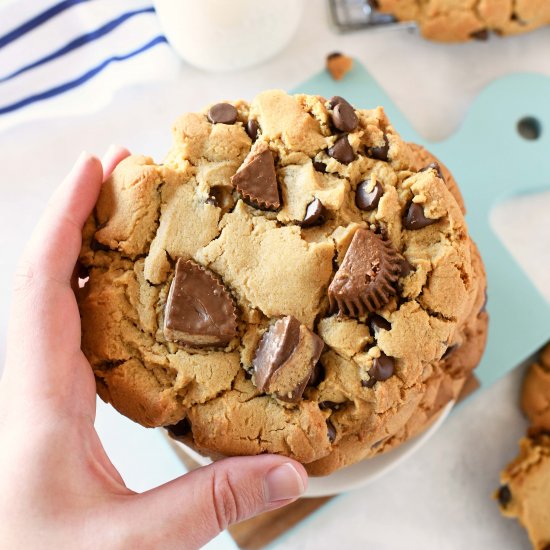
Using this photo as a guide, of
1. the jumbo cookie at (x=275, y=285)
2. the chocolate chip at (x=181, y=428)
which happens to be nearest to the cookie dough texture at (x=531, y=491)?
the jumbo cookie at (x=275, y=285)

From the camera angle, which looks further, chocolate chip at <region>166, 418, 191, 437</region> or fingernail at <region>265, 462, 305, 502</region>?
chocolate chip at <region>166, 418, 191, 437</region>

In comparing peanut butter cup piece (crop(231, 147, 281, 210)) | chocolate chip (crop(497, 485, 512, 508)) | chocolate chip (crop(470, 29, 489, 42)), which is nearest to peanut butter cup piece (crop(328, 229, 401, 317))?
peanut butter cup piece (crop(231, 147, 281, 210))

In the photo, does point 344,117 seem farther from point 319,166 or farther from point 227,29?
point 227,29

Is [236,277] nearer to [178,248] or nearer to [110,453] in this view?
[178,248]

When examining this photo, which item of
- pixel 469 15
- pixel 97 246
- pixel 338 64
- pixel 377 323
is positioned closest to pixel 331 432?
pixel 377 323

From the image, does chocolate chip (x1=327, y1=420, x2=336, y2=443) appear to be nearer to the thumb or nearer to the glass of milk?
the thumb

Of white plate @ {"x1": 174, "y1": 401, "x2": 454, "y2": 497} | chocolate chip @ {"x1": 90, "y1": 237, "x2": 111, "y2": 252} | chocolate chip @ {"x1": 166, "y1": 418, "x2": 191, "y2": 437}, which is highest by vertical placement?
chocolate chip @ {"x1": 90, "y1": 237, "x2": 111, "y2": 252}
